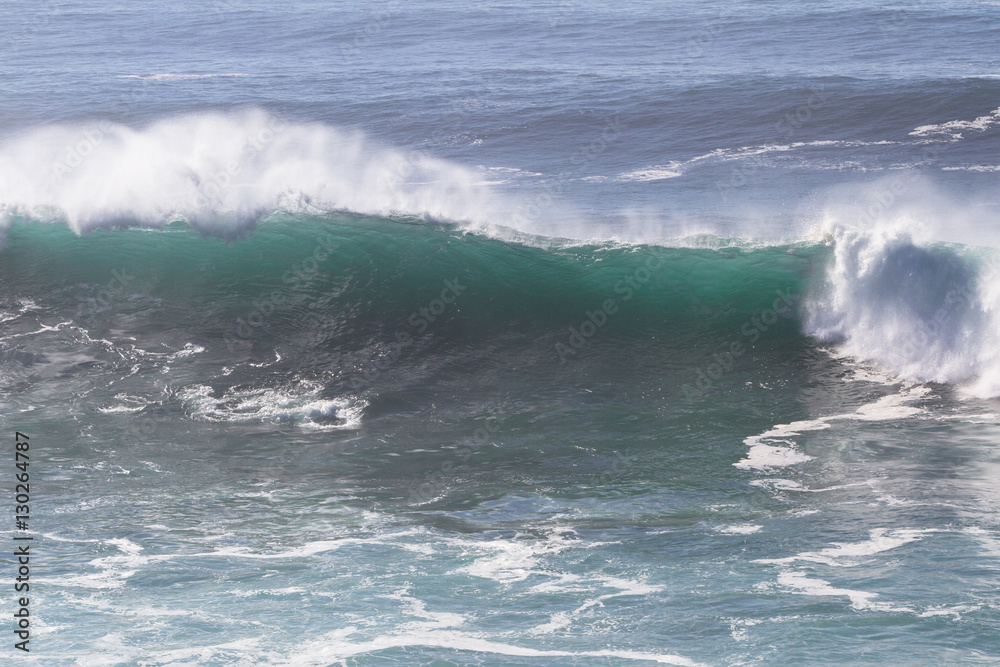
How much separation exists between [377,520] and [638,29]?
118 ft

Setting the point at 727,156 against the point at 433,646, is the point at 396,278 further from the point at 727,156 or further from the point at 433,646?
the point at 727,156

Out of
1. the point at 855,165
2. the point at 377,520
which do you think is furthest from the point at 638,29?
the point at 377,520

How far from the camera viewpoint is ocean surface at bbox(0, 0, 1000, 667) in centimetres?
805

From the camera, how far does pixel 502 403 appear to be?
12.9 m

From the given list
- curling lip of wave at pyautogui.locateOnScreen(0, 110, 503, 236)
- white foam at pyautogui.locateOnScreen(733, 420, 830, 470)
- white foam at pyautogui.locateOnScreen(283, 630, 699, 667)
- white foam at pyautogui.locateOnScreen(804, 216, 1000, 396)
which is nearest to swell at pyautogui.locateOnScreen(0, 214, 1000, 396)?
white foam at pyautogui.locateOnScreen(804, 216, 1000, 396)

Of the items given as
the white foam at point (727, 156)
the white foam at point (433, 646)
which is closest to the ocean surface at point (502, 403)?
the white foam at point (433, 646)

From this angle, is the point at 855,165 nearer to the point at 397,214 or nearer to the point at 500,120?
the point at 500,120

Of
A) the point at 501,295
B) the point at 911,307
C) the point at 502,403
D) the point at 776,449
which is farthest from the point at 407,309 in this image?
the point at 911,307

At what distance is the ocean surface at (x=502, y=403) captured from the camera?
8.05m

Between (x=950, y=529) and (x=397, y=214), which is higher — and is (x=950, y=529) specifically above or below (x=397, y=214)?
below

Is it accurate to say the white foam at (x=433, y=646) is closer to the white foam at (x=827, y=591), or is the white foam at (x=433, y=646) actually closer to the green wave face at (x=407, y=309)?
the white foam at (x=827, y=591)

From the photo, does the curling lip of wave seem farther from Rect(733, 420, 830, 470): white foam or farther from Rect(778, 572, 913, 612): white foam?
Rect(778, 572, 913, 612): white foam

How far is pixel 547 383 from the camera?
13.4 metres

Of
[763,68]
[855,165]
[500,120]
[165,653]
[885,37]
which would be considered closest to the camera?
[165,653]
